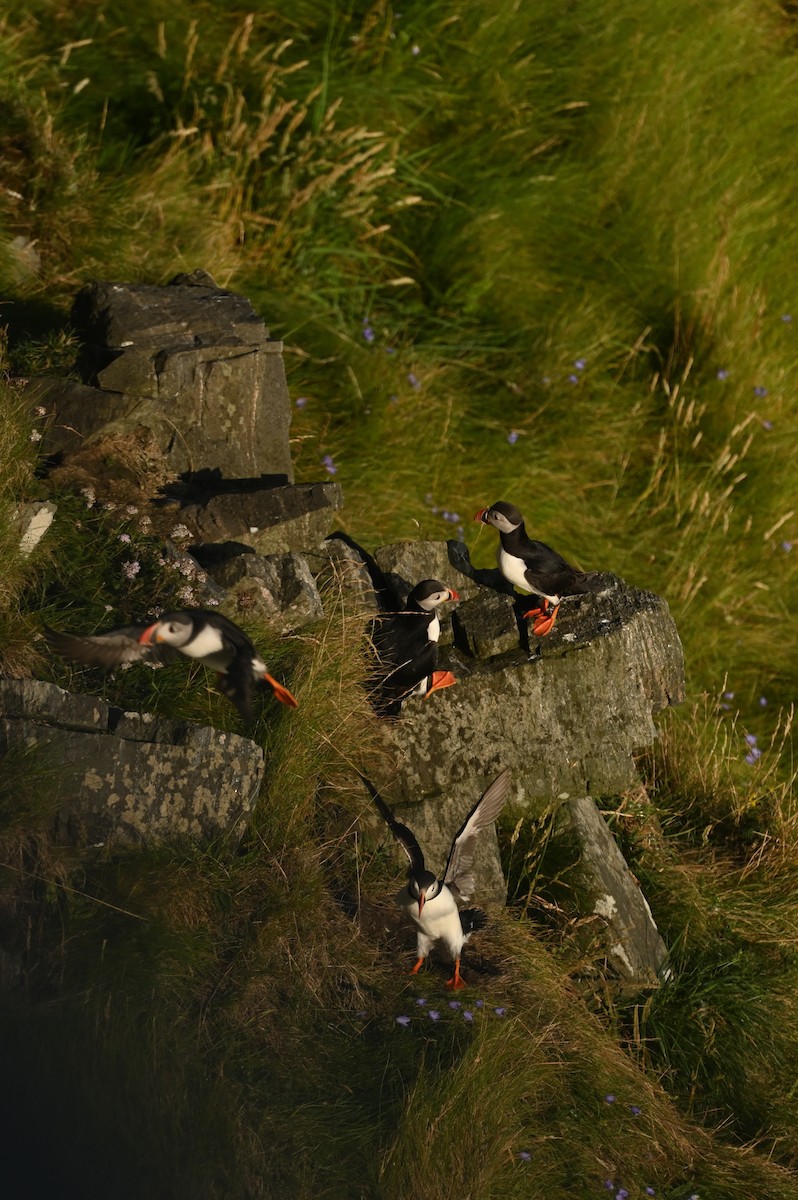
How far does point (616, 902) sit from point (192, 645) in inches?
95.0

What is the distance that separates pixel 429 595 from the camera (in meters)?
4.89

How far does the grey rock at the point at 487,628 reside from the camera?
16.7 ft

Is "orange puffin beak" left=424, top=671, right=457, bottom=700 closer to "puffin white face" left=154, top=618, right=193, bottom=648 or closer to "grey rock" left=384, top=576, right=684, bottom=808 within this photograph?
"grey rock" left=384, top=576, right=684, bottom=808

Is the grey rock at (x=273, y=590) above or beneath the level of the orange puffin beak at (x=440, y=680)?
above

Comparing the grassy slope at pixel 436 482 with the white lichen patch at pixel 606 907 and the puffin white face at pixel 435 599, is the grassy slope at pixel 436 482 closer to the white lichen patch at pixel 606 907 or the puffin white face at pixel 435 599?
the white lichen patch at pixel 606 907

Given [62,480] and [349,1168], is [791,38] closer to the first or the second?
[62,480]

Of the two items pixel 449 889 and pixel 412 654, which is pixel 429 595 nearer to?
pixel 412 654

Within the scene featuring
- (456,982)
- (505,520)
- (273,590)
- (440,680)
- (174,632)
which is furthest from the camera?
(505,520)

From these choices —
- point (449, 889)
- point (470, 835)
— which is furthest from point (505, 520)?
point (449, 889)

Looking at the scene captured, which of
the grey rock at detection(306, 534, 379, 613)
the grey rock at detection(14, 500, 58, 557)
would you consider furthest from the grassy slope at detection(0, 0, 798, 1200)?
the grey rock at detection(306, 534, 379, 613)

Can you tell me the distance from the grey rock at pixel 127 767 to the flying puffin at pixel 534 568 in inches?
56.8

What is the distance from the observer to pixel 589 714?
200 inches

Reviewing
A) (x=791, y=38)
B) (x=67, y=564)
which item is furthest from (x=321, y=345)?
(x=791, y=38)

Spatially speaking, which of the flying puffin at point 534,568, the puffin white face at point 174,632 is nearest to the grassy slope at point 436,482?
the puffin white face at point 174,632
